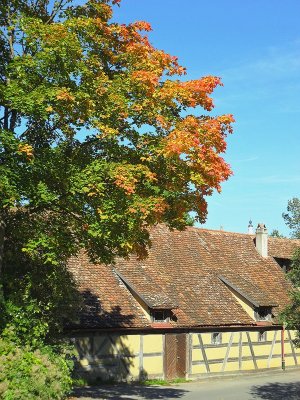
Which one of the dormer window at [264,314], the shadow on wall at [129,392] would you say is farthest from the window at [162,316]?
the dormer window at [264,314]

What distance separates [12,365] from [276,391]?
473 inches

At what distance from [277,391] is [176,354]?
507cm

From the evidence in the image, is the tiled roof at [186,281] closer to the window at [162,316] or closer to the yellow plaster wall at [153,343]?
the window at [162,316]

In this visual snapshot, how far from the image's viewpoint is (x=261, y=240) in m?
36.5

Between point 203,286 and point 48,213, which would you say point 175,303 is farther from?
point 48,213

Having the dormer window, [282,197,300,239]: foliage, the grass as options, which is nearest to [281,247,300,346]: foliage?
the grass

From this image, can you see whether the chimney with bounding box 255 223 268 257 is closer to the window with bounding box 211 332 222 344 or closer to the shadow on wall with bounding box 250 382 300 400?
the window with bounding box 211 332 222 344

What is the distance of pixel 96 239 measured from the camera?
16.4 m

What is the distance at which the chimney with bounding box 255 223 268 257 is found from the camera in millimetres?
36281

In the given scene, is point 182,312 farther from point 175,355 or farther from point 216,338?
point 216,338

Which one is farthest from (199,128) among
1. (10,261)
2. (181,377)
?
(181,377)

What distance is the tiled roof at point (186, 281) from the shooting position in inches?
994

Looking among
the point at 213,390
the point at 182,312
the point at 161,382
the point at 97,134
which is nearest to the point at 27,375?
the point at 97,134

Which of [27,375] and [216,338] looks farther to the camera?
[216,338]
